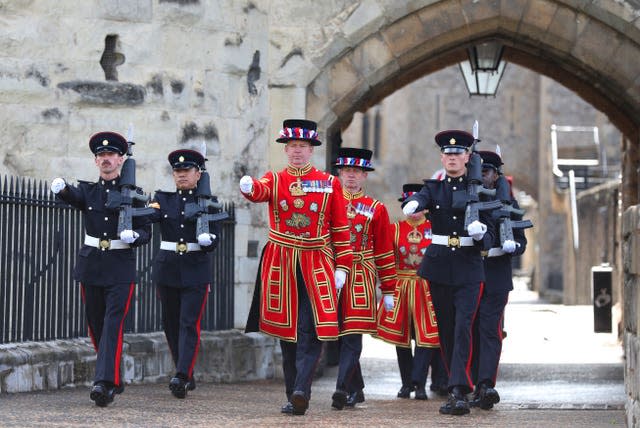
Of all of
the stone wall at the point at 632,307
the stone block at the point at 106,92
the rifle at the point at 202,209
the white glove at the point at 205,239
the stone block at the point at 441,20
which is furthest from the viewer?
the stone block at the point at 441,20

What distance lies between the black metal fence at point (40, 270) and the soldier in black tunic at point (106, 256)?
92 centimetres

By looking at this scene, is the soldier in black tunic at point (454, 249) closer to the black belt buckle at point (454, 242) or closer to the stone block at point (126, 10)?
the black belt buckle at point (454, 242)

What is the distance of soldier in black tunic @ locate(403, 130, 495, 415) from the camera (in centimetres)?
988

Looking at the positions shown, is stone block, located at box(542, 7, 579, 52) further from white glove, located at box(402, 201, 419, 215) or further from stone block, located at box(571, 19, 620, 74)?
white glove, located at box(402, 201, 419, 215)

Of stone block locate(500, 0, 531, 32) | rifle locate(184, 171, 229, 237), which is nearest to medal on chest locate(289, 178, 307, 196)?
rifle locate(184, 171, 229, 237)

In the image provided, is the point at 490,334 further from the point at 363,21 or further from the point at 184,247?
the point at 363,21

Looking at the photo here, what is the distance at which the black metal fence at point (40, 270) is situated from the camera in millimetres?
10250

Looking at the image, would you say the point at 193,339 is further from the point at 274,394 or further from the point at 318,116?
the point at 318,116

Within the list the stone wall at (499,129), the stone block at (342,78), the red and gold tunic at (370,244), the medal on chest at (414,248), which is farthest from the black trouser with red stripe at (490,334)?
the stone wall at (499,129)

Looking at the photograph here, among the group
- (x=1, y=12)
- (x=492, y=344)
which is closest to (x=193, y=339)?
(x=492, y=344)

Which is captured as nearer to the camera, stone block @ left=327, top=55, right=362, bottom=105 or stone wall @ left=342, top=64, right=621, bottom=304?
stone block @ left=327, top=55, right=362, bottom=105

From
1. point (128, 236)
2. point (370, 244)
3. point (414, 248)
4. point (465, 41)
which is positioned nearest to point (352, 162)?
point (370, 244)

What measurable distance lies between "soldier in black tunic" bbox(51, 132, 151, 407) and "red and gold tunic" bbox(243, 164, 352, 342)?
828 millimetres

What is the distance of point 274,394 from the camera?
36.4 ft
